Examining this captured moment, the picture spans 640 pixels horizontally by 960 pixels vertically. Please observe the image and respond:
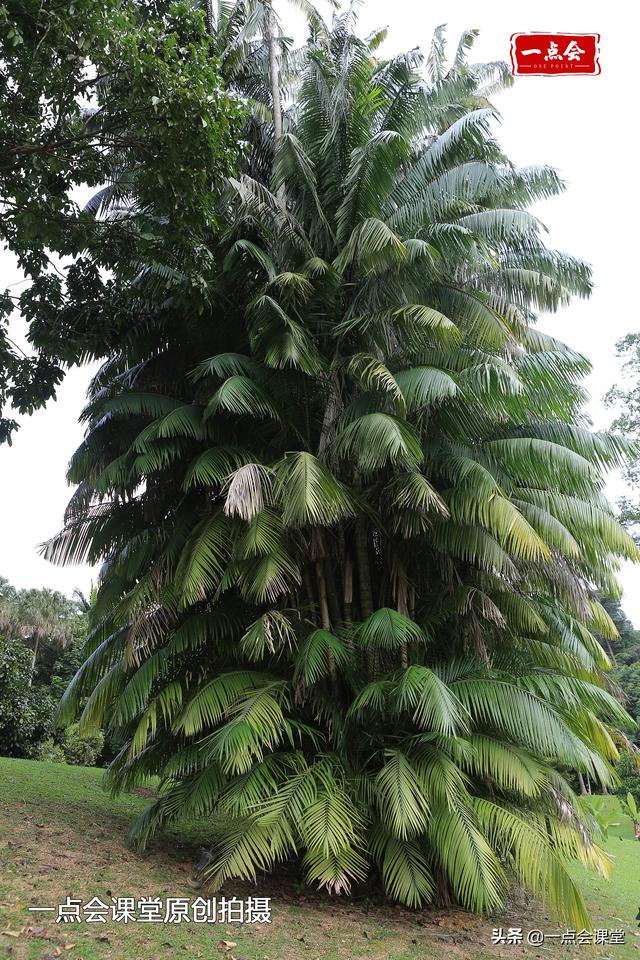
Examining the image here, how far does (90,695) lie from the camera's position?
9.57m

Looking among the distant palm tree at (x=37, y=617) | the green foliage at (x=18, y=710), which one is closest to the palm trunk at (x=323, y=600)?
the green foliage at (x=18, y=710)

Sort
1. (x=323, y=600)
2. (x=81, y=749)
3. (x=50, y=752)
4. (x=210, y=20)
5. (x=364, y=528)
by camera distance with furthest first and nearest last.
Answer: (x=81, y=749) < (x=50, y=752) < (x=210, y=20) < (x=364, y=528) < (x=323, y=600)

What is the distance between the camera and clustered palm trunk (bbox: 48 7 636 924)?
23.7 feet

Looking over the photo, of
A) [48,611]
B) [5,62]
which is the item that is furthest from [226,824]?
[48,611]

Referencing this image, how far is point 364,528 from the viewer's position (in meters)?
9.03

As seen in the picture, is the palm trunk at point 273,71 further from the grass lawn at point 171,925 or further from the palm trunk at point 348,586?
the grass lawn at point 171,925

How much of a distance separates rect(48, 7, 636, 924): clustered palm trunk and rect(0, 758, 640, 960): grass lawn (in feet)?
1.46

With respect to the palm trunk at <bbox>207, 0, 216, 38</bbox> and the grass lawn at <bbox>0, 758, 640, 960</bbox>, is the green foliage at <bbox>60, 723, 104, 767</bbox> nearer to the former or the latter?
the grass lawn at <bbox>0, 758, 640, 960</bbox>

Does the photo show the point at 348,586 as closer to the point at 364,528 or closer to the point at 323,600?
the point at 323,600

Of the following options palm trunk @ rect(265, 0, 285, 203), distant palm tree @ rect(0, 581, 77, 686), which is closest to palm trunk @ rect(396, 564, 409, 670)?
palm trunk @ rect(265, 0, 285, 203)

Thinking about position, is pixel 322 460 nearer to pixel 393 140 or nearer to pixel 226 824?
pixel 393 140

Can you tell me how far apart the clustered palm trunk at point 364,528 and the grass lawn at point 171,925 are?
17.6 inches

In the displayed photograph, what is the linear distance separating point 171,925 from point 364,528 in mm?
4704

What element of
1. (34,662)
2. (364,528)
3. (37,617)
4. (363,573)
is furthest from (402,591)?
(37,617)
